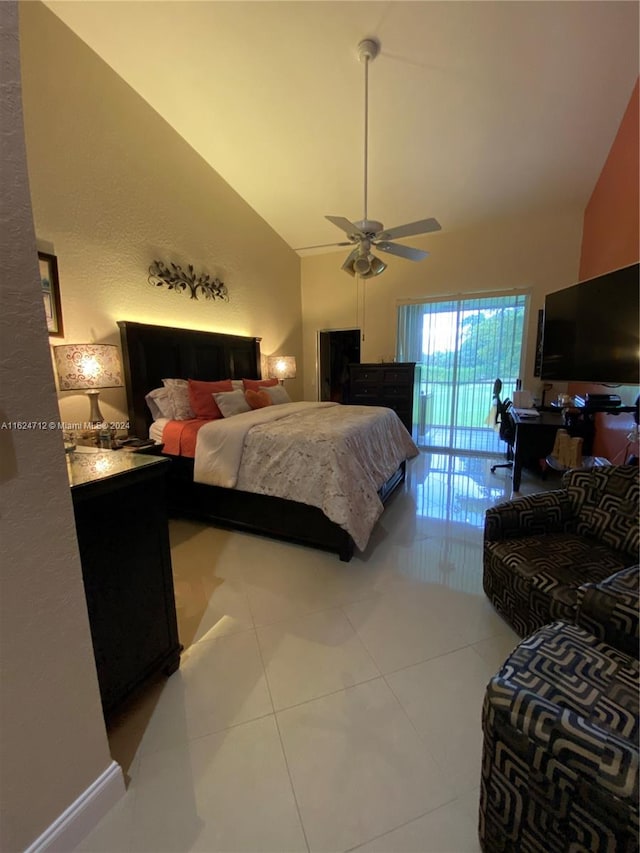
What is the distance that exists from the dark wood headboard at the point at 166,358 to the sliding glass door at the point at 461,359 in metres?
2.60

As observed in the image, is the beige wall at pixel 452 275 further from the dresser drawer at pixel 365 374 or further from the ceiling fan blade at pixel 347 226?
the ceiling fan blade at pixel 347 226

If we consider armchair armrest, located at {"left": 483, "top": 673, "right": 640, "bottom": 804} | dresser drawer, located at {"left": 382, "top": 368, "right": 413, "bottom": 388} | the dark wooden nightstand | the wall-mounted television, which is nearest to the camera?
armchair armrest, located at {"left": 483, "top": 673, "right": 640, "bottom": 804}

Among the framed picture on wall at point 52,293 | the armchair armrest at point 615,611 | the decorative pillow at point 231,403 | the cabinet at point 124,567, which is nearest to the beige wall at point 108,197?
the framed picture on wall at point 52,293

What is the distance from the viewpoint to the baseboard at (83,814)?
94 centimetres

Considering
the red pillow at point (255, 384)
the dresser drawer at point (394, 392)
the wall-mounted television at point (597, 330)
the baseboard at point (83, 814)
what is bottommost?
the baseboard at point (83, 814)

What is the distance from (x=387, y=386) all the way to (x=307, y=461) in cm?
300

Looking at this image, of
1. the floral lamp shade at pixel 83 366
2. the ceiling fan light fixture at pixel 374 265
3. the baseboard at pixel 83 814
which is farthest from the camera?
the ceiling fan light fixture at pixel 374 265

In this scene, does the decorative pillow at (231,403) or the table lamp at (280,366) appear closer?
the decorative pillow at (231,403)

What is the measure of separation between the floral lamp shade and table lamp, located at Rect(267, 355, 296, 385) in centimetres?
260

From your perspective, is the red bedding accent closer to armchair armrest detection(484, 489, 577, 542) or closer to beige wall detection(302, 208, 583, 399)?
armchair armrest detection(484, 489, 577, 542)

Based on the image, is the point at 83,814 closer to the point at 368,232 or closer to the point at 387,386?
the point at 368,232

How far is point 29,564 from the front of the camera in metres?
0.88

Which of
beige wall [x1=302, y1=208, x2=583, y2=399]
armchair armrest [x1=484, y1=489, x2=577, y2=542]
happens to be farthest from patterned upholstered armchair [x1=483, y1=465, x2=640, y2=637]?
beige wall [x1=302, y1=208, x2=583, y2=399]

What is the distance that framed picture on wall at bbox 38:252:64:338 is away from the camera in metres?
2.53
